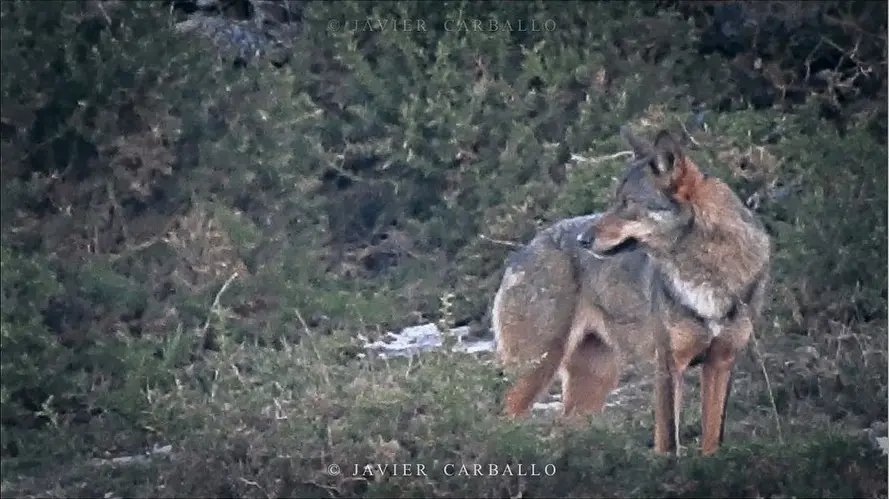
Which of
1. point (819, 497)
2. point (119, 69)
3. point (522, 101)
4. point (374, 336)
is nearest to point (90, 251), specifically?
point (119, 69)

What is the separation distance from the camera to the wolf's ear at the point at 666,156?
5219 mm

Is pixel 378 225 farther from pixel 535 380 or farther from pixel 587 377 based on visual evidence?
pixel 587 377

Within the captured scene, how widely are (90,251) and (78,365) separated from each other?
1.53ft

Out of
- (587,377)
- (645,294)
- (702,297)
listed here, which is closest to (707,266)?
(702,297)

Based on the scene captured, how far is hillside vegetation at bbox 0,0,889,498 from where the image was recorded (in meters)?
5.43

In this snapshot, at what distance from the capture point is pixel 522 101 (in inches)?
234

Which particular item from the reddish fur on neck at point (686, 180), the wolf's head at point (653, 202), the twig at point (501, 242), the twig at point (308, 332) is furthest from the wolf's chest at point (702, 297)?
the twig at point (308, 332)

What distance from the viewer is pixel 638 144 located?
555 centimetres

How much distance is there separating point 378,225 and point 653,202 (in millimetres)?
1242

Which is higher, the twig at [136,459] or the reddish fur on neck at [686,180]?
the reddish fur on neck at [686,180]

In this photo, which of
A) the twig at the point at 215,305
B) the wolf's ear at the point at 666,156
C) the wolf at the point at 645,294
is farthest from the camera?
the twig at the point at 215,305

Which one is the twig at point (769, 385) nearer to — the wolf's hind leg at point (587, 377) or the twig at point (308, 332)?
the wolf's hind leg at point (587, 377)

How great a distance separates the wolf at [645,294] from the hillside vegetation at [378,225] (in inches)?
4.0

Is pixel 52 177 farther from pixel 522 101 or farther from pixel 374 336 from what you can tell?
pixel 522 101
